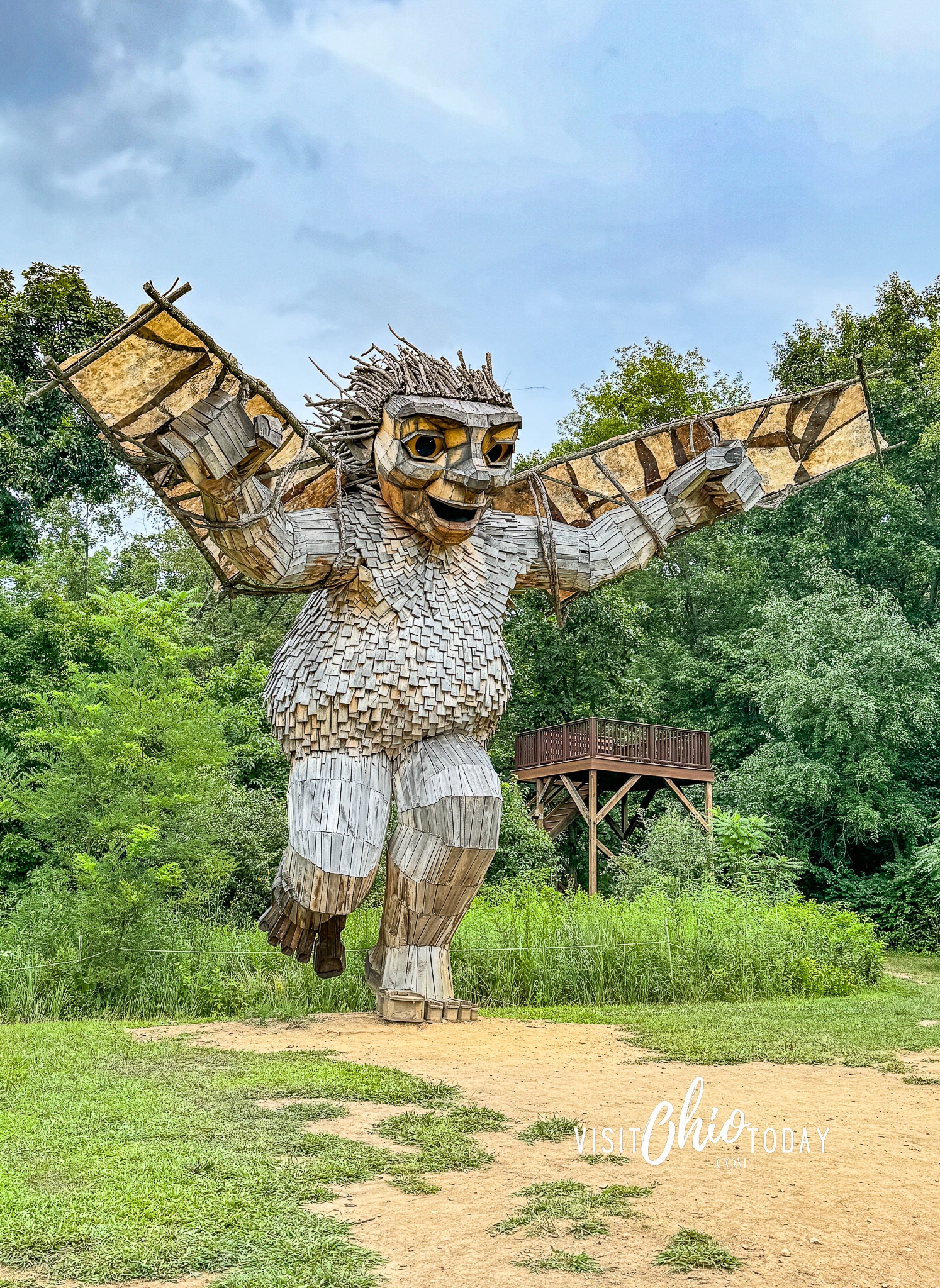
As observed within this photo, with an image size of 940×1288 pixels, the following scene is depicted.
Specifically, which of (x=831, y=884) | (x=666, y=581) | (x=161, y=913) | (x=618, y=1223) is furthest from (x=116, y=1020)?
(x=666, y=581)

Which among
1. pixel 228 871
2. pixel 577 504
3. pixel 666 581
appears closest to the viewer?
pixel 577 504

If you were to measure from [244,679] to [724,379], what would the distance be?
523 inches

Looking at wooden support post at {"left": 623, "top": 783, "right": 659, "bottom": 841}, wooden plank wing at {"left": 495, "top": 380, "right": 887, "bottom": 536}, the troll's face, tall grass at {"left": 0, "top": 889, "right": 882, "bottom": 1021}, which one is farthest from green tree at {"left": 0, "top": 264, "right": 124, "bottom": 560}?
wooden support post at {"left": 623, "top": 783, "right": 659, "bottom": 841}

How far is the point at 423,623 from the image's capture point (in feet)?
17.7

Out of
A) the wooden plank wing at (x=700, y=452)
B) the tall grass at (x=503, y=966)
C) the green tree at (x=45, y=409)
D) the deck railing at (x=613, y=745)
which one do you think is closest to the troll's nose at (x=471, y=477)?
the wooden plank wing at (x=700, y=452)

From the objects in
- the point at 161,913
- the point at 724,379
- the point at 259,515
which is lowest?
the point at 161,913

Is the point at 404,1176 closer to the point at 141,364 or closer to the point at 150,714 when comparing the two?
the point at 141,364

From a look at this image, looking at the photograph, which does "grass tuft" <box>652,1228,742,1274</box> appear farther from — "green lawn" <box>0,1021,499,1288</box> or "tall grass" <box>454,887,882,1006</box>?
"tall grass" <box>454,887,882,1006</box>

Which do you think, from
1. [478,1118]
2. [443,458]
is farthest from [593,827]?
[478,1118]

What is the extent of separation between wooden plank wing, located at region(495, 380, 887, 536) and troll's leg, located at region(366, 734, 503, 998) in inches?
61.6

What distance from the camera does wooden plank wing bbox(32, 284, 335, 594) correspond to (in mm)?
4539

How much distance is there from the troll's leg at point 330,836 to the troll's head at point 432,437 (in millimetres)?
1128

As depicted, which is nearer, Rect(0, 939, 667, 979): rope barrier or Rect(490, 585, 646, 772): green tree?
Rect(0, 939, 667, 979): rope barrier

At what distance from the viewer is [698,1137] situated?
10.1 ft
